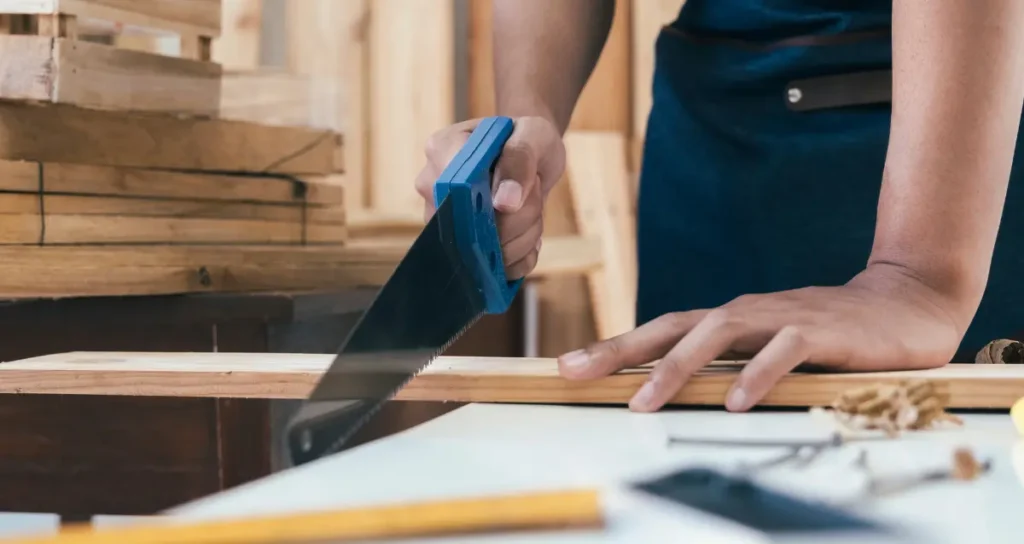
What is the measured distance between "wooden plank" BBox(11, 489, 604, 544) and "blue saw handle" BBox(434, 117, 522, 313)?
0.40 m

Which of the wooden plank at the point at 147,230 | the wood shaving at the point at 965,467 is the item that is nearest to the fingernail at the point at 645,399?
the wood shaving at the point at 965,467

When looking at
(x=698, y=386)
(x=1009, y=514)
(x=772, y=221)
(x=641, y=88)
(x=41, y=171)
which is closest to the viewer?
(x=1009, y=514)

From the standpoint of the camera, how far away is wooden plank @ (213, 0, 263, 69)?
2.68 m

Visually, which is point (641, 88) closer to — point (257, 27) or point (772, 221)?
point (257, 27)

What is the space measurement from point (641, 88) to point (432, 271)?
1.83m

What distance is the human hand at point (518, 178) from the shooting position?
910mm

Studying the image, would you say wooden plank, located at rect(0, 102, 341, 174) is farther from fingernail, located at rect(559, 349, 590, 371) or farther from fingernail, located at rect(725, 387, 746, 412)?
fingernail, located at rect(725, 387, 746, 412)

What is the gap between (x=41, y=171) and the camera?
1.13 metres

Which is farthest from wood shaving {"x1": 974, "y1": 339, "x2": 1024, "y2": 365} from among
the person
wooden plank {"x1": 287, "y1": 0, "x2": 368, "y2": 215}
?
wooden plank {"x1": 287, "y1": 0, "x2": 368, "y2": 215}

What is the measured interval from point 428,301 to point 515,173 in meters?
0.15

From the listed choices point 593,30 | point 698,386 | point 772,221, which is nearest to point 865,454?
point 698,386

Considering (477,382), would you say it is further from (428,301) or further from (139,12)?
(139,12)

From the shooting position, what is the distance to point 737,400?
78cm

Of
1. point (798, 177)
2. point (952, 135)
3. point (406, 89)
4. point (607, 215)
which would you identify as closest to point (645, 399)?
point (952, 135)
